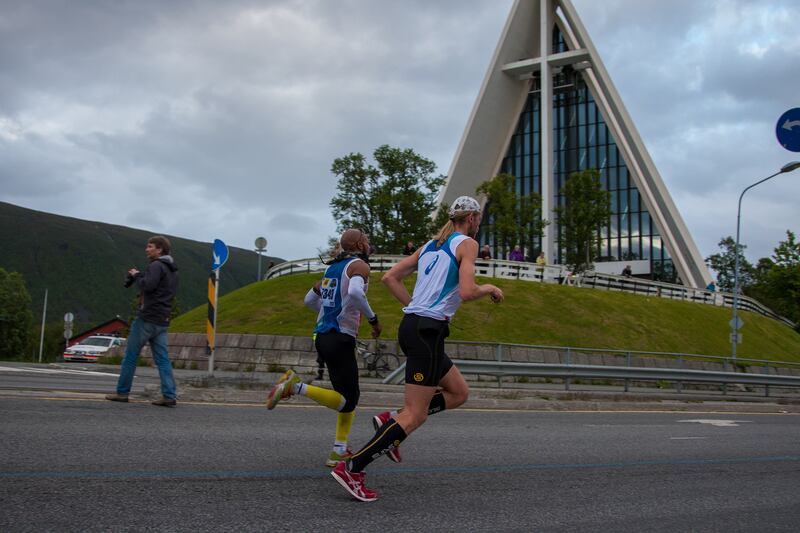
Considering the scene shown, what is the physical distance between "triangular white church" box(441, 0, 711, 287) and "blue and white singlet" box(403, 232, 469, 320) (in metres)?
58.2

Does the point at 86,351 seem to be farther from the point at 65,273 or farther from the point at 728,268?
the point at 65,273

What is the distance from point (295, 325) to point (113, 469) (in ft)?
70.8

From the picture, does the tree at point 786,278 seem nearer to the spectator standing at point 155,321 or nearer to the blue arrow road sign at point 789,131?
the blue arrow road sign at point 789,131

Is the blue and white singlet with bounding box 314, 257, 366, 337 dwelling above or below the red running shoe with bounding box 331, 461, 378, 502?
above

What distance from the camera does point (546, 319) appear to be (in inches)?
1196

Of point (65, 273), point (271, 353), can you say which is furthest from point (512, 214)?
point (65, 273)

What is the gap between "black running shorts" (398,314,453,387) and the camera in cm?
441

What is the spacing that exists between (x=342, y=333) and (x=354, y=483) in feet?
4.33

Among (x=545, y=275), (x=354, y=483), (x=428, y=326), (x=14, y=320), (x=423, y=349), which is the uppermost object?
(x=545, y=275)

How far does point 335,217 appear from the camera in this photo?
45938 mm

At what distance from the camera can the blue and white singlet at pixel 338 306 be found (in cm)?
523

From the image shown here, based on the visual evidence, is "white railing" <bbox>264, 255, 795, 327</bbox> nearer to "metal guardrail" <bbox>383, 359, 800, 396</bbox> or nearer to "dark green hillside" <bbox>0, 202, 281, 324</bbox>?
"metal guardrail" <bbox>383, 359, 800, 396</bbox>

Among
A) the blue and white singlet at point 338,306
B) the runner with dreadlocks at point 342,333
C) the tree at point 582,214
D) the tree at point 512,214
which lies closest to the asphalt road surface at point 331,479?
the runner with dreadlocks at point 342,333

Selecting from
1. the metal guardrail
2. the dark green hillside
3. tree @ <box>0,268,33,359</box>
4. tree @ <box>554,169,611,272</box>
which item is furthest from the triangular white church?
the dark green hillside
